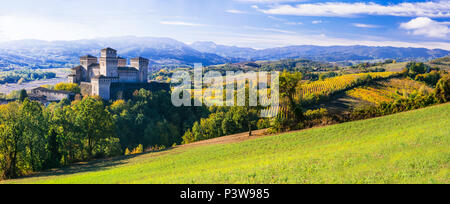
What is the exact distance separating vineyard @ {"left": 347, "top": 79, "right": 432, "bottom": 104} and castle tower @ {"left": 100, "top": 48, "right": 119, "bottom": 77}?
5519cm

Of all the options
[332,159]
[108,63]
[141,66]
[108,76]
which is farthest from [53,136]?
[141,66]

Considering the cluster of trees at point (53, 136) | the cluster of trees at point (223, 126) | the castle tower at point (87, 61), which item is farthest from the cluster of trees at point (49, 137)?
the castle tower at point (87, 61)

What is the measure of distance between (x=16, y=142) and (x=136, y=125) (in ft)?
105

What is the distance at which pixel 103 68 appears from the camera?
69.1m

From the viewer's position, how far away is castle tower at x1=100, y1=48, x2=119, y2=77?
222 feet

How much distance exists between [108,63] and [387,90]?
67.7m

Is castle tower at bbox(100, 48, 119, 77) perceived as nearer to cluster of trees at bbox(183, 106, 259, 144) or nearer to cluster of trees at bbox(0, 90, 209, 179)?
cluster of trees at bbox(0, 90, 209, 179)

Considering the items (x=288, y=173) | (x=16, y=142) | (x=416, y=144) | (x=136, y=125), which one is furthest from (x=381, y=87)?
(x=16, y=142)

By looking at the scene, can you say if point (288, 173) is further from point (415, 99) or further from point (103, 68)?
point (103, 68)

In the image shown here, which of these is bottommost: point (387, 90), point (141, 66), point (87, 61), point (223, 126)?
point (223, 126)

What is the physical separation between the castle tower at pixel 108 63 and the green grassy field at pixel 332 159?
49231mm

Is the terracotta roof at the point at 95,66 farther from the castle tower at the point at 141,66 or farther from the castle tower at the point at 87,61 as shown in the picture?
the castle tower at the point at 141,66

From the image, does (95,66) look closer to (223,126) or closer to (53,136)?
(223,126)

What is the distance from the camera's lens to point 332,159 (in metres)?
16.6
